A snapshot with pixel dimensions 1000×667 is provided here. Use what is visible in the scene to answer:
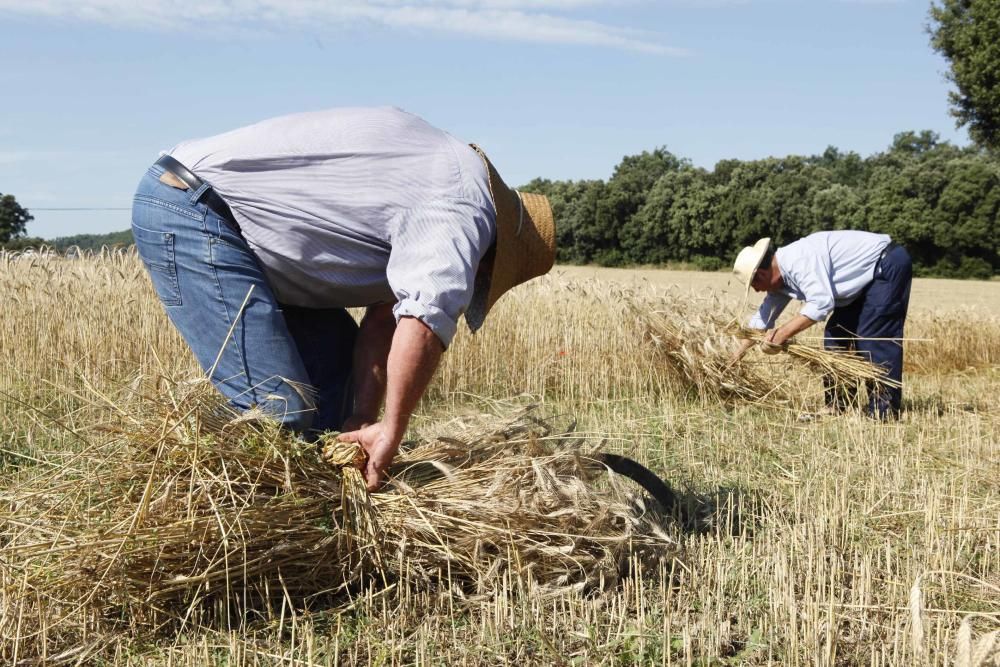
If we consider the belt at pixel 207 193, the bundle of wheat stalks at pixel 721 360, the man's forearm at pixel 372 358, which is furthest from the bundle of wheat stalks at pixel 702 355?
the belt at pixel 207 193

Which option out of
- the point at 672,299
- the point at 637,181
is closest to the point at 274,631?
the point at 672,299

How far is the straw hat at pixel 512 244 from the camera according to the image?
3090 mm

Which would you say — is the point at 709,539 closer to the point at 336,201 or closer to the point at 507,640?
the point at 507,640

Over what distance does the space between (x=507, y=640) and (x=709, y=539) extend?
1103mm

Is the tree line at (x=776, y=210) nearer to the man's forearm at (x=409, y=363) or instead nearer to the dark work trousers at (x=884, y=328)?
the dark work trousers at (x=884, y=328)

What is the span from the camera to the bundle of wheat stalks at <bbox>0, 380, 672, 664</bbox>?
8.95 feet

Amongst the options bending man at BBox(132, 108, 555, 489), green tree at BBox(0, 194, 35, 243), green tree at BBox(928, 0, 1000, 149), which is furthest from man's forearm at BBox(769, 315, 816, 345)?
green tree at BBox(0, 194, 35, 243)

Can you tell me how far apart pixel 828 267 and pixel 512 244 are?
13.8 feet

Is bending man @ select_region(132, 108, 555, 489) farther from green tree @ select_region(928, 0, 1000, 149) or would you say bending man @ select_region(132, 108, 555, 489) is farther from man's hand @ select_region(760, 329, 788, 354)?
green tree @ select_region(928, 0, 1000, 149)

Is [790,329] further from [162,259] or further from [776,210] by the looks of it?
[776,210]

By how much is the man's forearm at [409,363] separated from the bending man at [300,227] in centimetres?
1

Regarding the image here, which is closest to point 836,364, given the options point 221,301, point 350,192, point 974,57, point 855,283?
point 855,283

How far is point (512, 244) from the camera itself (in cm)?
314

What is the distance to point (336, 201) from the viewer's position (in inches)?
117
